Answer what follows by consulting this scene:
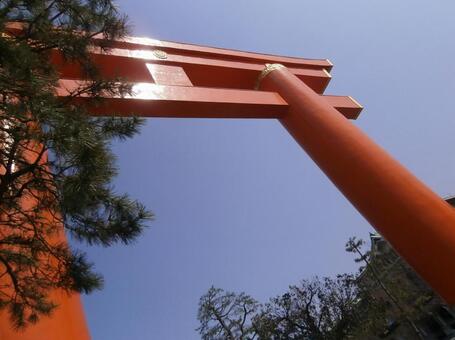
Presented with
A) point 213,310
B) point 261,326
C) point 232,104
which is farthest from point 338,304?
point 232,104

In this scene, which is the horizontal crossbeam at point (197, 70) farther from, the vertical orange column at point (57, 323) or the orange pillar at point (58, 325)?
the orange pillar at point (58, 325)

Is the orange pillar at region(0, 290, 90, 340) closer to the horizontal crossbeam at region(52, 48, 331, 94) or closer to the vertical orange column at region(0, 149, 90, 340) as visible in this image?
the vertical orange column at region(0, 149, 90, 340)

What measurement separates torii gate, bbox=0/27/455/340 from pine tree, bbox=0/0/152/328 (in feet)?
0.76

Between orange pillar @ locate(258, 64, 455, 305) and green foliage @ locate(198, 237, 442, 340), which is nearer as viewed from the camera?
orange pillar @ locate(258, 64, 455, 305)

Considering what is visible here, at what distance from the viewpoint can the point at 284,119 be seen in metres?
4.36

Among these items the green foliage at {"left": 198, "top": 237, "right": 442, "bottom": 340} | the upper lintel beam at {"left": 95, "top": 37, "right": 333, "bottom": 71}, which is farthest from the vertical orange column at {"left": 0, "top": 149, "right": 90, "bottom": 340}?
the green foliage at {"left": 198, "top": 237, "right": 442, "bottom": 340}

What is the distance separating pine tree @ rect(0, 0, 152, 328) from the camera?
1.57 m

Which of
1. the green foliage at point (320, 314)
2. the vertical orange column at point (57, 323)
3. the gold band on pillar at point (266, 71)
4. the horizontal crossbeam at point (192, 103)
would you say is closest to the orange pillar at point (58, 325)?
the vertical orange column at point (57, 323)

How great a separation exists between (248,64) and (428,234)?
152 inches

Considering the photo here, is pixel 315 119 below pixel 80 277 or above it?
above

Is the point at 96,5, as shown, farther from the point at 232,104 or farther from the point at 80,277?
the point at 232,104

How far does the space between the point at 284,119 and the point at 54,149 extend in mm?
3181

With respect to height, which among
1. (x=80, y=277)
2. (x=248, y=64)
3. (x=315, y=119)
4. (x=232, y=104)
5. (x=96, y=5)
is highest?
(x=248, y=64)

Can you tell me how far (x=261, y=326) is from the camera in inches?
551
